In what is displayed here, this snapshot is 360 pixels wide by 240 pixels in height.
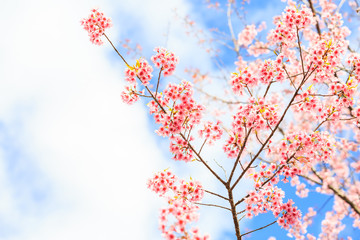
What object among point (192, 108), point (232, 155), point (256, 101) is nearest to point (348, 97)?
point (256, 101)

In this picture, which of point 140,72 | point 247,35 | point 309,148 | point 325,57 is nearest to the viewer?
point 140,72

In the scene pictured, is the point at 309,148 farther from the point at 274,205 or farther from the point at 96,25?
the point at 96,25

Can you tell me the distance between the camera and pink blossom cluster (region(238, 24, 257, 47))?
37.3 feet

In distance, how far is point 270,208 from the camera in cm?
493

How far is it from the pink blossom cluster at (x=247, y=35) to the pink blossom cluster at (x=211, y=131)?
7299 mm

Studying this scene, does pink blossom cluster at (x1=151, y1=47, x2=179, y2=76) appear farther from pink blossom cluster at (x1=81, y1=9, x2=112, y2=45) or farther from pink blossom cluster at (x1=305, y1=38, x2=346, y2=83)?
pink blossom cluster at (x1=305, y1=38, x2=346, y2=83)

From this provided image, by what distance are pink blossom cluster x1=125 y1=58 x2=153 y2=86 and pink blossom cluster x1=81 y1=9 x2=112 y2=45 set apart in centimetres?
93

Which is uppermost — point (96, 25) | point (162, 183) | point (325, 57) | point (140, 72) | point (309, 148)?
point (96, 25)

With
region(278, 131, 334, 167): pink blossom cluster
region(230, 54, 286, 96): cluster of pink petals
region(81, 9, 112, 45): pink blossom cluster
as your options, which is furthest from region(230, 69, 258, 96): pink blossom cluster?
region(81, 9, 112, 45): pink blossom cluster

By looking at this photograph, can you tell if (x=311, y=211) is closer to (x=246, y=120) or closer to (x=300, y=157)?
(x=300, y=157)

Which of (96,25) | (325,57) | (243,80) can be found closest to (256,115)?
(243,80)

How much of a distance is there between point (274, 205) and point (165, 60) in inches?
122

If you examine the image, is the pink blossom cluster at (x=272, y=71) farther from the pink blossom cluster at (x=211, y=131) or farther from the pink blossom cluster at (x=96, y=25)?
the pink blossom cluster at (x=96, y=25)

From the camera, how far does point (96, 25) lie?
5039 millimetres
